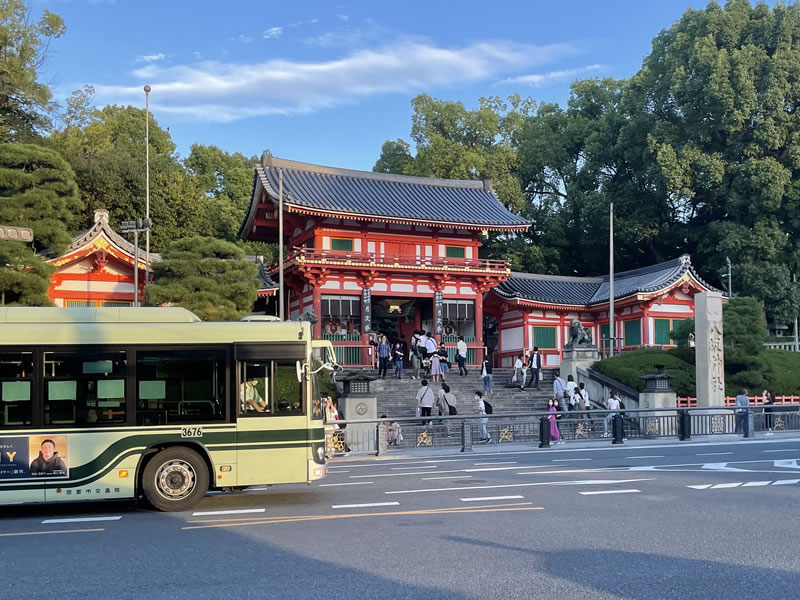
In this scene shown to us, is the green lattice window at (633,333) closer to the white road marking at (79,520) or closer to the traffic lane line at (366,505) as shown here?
the traffic lane line at (366,505)

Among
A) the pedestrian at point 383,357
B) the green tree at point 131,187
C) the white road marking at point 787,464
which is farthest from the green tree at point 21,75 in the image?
the white road marking at point 787,464

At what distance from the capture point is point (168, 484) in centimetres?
1202

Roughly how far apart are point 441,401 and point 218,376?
14335 mm

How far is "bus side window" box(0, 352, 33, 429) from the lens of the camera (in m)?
11.7

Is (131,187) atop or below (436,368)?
atop

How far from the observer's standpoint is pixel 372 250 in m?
40.0

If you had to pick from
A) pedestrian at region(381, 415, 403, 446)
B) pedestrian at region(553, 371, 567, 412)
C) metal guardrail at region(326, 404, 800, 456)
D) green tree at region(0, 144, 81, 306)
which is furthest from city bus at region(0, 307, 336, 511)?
green tree at region(0, 144, 81, 306)

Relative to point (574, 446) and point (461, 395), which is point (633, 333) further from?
point (574, 446)

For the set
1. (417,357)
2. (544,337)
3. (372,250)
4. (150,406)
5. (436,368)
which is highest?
(372,250)

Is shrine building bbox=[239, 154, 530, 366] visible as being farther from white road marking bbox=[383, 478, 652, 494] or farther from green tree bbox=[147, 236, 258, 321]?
white road marking bbox=[383, 478, 652, 494]

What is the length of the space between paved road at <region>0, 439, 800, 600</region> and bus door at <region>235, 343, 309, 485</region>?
584 millimetres

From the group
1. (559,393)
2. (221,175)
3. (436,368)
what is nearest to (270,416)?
(559,393)

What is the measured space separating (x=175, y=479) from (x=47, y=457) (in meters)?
1.84

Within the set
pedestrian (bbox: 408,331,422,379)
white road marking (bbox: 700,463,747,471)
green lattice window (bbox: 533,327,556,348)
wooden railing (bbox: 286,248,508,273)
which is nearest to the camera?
white road marking (bbox: 700,463,747,471)
